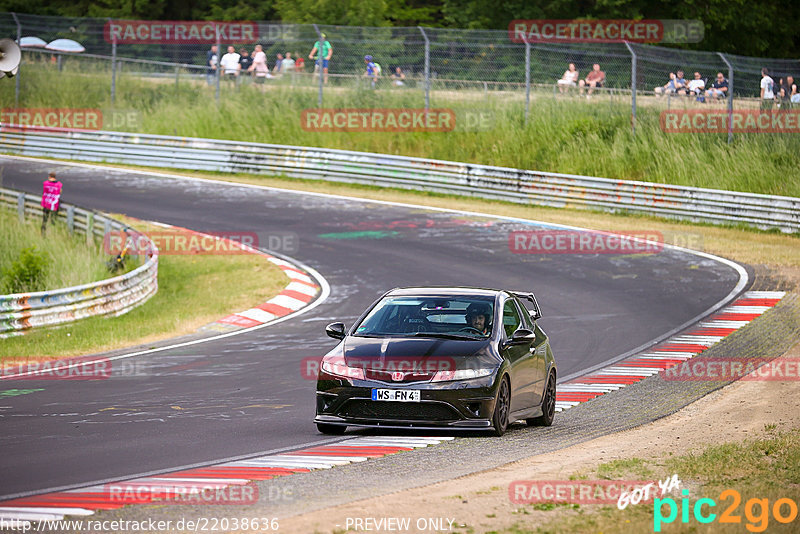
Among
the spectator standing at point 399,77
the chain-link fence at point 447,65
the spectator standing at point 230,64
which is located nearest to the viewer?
the chain-link fence at point 447,65

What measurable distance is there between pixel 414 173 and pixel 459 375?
2355cm

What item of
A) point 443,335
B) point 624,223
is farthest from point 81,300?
point 624,223

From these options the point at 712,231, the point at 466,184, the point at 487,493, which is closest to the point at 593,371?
the point at 487,493

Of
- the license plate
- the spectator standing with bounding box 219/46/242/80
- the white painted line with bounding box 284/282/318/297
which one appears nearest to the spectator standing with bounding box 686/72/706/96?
the white painted line with bounding box 284/282/318/297

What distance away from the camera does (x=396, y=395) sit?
1050cm

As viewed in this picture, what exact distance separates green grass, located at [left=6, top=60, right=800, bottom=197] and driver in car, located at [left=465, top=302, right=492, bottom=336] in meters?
20.0

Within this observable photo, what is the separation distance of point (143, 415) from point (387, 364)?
295cm

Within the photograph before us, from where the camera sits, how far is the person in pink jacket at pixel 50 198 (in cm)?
2772

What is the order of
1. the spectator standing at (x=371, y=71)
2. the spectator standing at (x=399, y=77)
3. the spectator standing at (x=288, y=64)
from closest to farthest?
the spectator standing at (x=399, y=77)
the spectator standing at (x=371, y=71)
the spectator standing at (x=288, y=64)

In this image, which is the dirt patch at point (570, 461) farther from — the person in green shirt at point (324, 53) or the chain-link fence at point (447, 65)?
the person in green shirt at point (324, 53)

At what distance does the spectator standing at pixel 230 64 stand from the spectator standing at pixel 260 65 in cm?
77

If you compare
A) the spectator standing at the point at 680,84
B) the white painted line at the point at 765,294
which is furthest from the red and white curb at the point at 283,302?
the spectator standing at the point at 680,84

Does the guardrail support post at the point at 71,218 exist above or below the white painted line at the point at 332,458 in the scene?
below

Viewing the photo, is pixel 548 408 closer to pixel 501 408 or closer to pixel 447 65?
pixel 501 408
